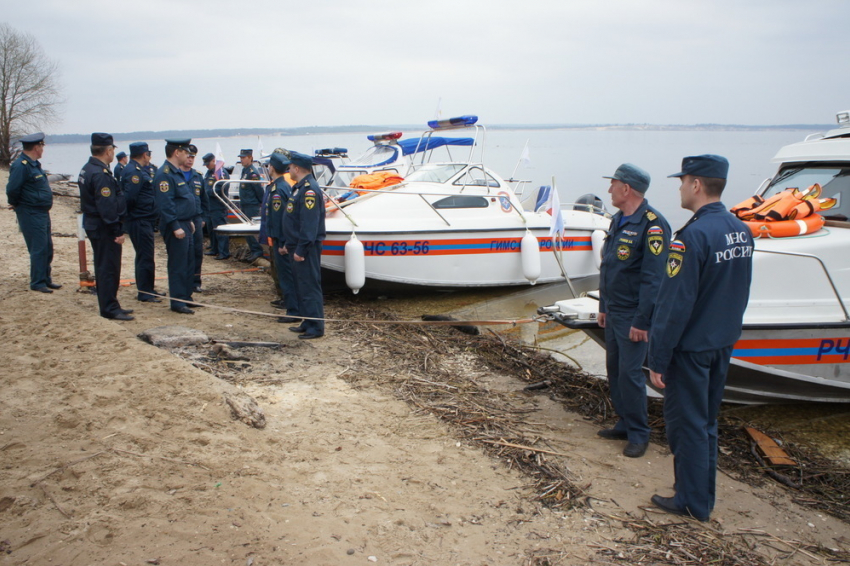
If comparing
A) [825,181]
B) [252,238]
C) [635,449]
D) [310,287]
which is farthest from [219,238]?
[825,181]

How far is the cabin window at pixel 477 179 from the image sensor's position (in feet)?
29.2

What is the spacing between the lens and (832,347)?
4.64 metres

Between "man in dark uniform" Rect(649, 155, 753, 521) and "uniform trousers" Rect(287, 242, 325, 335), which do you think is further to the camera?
"uniform trousers" Rect(287, 242, 325, 335)

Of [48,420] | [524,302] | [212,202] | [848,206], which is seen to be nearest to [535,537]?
[48,420]

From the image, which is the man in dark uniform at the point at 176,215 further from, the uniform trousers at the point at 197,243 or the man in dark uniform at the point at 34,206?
the man in dark uniform at the point at 34,206

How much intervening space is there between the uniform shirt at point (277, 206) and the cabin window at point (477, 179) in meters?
2.98

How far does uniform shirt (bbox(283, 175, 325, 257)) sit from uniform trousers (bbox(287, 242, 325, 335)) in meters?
0.10

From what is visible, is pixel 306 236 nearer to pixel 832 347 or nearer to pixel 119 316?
pixel 119 316

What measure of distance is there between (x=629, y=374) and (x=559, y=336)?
395cm

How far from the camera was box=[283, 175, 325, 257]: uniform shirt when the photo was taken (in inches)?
235

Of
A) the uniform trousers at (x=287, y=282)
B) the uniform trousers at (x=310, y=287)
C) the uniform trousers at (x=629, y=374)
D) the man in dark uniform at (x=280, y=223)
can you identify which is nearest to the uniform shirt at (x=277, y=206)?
the man in dark uniform at (x=280, y=223)

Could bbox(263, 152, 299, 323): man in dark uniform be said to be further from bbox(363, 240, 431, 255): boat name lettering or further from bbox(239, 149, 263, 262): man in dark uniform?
bbox(239, 149, 263, 262): man in dark uniform

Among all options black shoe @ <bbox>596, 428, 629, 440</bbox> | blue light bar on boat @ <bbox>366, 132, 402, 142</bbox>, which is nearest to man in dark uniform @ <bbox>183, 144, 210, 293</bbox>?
blue light bar on boat @ <bbox>366, 132, 402, 142</bbox>

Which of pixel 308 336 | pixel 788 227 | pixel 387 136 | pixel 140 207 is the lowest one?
pixel 308 336
